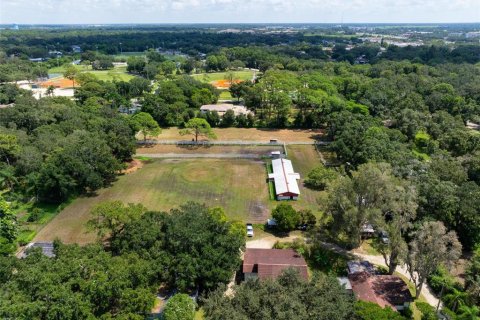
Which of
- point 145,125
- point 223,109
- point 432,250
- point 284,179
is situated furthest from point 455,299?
point 223,109


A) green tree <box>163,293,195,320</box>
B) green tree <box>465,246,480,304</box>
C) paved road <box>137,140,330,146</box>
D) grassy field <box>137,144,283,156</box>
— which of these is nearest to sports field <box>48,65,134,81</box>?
paved road <box>137,140,330,146</box>

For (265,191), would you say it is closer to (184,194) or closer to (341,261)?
(184,194)

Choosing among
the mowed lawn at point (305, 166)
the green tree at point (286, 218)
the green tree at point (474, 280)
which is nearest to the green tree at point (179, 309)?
the green tree at point (286, 218)

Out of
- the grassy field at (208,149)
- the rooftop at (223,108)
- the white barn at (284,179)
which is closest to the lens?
the white barn at (284,179)

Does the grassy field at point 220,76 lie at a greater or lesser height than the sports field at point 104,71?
lesser

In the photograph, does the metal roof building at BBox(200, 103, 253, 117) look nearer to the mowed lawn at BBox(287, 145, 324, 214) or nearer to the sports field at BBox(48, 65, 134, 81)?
the mowed lawn at BBox(287, 145, 324, 214)

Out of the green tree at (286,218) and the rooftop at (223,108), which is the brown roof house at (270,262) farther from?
the rooftop at (223,108)
